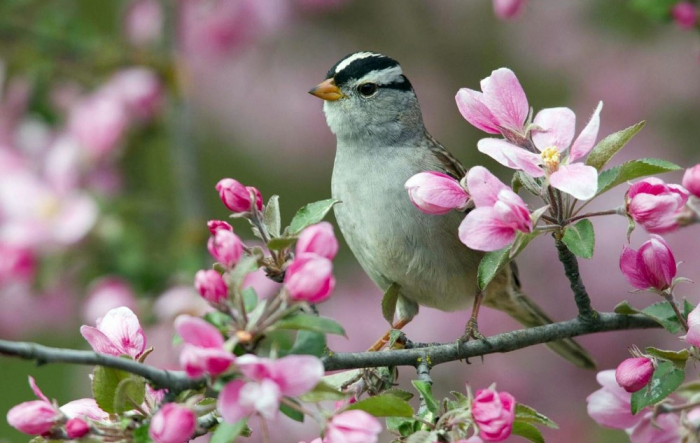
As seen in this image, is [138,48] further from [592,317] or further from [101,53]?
[592,317]

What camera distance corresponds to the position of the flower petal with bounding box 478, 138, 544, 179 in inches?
62.2

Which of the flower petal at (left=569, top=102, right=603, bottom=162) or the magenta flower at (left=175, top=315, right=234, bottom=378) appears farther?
the flower petal at (left=569, top=102, right=603, bottom=162)

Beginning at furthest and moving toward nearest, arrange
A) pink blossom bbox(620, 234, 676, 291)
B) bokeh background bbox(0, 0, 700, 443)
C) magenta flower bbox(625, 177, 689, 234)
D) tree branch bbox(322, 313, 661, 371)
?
bokeh background bbox(0, 0, 700, 443) < tree branch bbox(322, 313, 661, 371) < pink blossom bbox(620, 234, 676, 291) < magenta flower bbox(625, 177, 689, 234)

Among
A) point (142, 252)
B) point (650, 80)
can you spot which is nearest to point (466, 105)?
point (142, 252)

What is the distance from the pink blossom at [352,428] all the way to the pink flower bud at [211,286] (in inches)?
9.9

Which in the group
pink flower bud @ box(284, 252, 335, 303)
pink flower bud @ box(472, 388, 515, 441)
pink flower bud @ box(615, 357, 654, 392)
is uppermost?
pink flower bud @ box(284, 252, 335, 303)

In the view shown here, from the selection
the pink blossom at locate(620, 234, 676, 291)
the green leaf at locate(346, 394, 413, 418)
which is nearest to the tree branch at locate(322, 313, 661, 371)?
the pink blossom at locate(620, 234, 676, 291)

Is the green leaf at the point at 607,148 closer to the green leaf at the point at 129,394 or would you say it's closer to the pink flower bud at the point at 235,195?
the pink flower bud at the point at 235,195

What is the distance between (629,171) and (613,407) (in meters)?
0.46

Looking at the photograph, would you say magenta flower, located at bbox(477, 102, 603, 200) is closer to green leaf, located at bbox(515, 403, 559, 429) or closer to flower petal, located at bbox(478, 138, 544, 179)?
flower petal, located at bbox(478, 138, 544, 179)

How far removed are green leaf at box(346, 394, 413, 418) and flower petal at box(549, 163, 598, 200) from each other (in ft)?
1.46

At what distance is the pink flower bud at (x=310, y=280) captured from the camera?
4.41 feet

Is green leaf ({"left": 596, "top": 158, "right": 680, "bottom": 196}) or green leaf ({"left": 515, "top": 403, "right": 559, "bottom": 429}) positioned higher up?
green leaf ({"left": 596, "top": 158, "right": 680, "bottom": 196})

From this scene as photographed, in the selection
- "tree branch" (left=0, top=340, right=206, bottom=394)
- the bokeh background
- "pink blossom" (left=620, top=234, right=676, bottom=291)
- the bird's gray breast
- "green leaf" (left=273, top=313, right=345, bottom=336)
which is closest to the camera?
"tree branch" (left=0, top=340, right=206, bottom=394)
